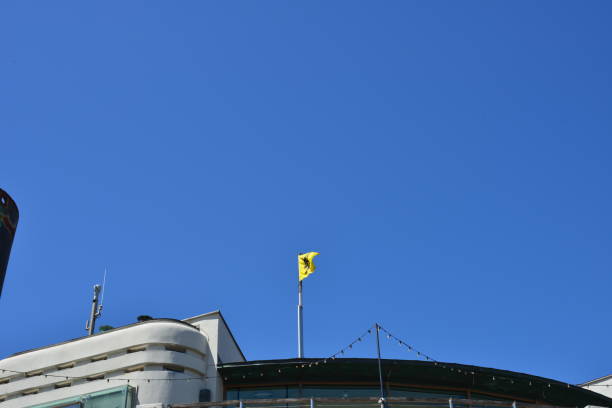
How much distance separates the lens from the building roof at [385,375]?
2766 cm

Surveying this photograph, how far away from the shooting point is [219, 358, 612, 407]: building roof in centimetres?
2766

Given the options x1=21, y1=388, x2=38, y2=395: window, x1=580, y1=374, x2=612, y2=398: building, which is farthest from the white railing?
x1=580, y1=374, x2=612, y2=398: building

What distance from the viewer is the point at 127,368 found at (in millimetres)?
27781

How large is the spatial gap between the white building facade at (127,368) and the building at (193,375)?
0.04m

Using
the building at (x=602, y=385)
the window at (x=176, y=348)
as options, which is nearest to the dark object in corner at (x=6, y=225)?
the window at (x=176, y=348)

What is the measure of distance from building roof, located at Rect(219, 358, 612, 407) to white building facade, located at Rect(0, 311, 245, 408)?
1.17 meters

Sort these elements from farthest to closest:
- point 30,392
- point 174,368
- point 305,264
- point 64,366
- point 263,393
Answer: point 305,264 < point 30,392 < point 64,366 < point 263,393 < point 174,368

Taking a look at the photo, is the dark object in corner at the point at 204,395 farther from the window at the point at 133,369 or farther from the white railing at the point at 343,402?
the white railing at the point at 343,402

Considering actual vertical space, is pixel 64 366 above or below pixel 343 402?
above

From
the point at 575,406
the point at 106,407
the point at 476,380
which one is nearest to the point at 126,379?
the point at 106,407

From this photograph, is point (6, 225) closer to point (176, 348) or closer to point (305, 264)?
point (176, 348)

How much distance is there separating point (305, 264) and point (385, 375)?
9.44 metres

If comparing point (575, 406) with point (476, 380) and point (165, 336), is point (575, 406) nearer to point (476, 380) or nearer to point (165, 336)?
point (476, 380)

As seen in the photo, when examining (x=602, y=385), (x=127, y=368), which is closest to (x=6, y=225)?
(x=127, y=368)
